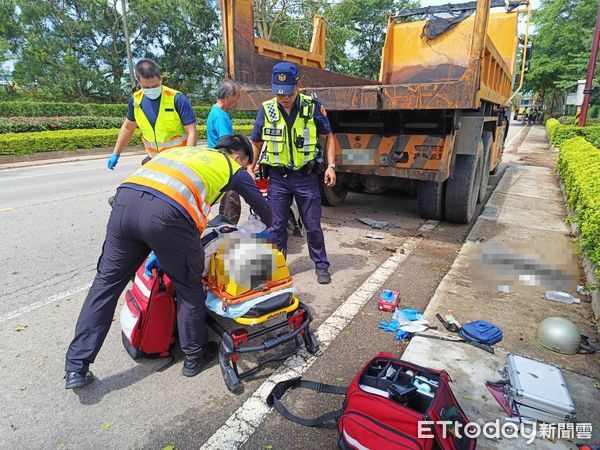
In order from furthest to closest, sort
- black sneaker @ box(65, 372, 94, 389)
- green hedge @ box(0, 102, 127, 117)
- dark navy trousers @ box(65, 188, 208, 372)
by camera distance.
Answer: green hedge @ box(0, 102, 127, 117)
black sneaker @ box(65, 372, 94, 389)
dark navy trousers @ box(65, 188, 208, 372)

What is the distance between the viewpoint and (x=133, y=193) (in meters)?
2.02

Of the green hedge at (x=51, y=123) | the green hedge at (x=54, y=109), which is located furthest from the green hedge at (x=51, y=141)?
the green hedge at (x=54, y=109)

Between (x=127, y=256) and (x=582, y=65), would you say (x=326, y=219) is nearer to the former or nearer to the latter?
(x=127, y=256)

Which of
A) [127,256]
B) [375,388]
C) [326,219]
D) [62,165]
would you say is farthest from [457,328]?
[62,165]

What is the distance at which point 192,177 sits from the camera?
6.68ft

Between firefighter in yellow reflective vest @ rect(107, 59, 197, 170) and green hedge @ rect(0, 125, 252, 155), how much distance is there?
1098cm

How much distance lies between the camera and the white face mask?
10.8 feet

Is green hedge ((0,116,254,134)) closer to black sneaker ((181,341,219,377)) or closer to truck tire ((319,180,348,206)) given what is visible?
truck tire ((319,180,348,206))

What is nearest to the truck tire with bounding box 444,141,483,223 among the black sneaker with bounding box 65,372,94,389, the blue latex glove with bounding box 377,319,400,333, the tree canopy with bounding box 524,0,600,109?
the blue latex glove with bounding box 377,319,400,333

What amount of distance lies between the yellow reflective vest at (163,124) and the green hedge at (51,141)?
435 inches

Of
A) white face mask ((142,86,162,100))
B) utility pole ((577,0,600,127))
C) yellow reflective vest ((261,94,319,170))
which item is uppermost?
utility pole ((577,0,600,127))

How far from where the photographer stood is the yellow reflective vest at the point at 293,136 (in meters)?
3.29

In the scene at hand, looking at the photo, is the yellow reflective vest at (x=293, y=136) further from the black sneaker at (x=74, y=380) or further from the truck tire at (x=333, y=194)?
the truck tire at (x=333, y=194)

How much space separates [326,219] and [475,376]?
3410mm
